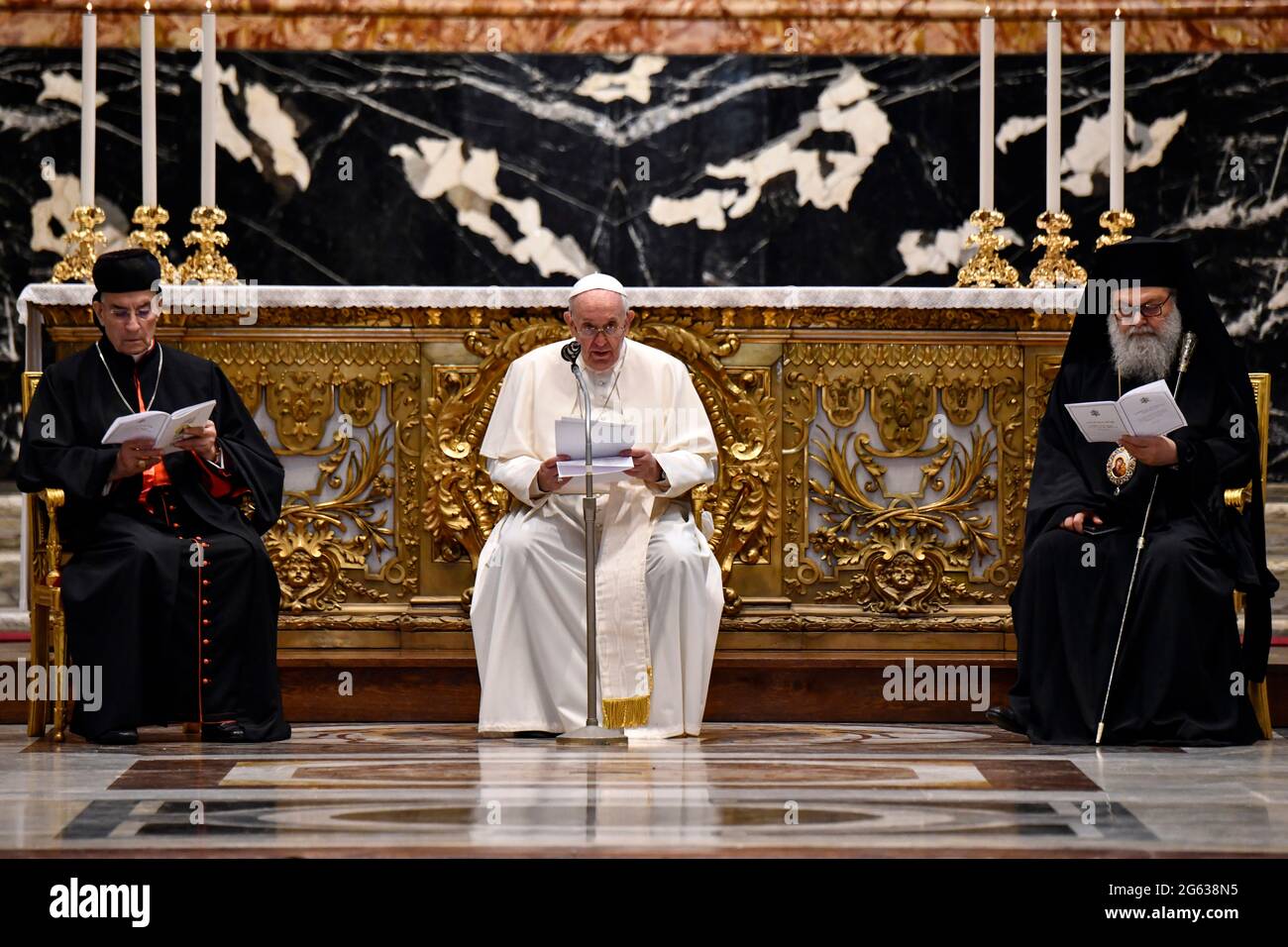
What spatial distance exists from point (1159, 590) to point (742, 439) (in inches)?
65.0

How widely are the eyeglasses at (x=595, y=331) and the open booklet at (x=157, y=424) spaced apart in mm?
1224

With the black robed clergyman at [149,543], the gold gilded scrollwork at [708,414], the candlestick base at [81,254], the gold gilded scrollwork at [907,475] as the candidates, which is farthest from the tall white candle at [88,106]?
the gold gilded scrollwork at [907,475]

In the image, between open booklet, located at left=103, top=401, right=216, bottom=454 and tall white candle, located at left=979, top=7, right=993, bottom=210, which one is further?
tall white candle, located at left=979, top=7, right=993, bottom=210

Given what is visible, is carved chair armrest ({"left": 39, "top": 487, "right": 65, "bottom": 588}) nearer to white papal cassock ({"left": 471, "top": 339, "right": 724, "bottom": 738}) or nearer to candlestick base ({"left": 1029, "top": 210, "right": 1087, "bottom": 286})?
white papal cassock ({"left": 471, "top": 339, "right": 724, "bottom": 738})

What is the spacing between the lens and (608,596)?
6.76 m

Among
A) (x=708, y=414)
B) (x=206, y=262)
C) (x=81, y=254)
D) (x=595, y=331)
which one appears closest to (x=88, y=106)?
(x=81, y=254)

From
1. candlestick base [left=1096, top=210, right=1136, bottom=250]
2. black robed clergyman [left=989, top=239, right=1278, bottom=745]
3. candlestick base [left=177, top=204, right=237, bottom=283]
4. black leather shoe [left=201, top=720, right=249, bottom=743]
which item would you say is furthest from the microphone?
candlestick base [left=177, top=204, right=237, bottom=283]

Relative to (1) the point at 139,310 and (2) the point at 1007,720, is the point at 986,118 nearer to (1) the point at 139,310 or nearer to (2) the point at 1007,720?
(2) the point at 1007,720

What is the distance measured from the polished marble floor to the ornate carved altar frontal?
64 centimetres

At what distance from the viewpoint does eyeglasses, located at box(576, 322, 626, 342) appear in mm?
6828

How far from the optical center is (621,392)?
7168 mm
